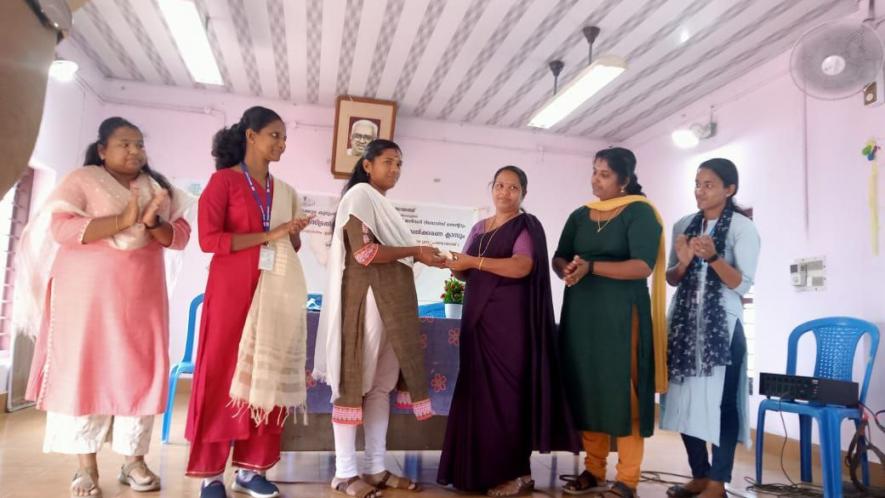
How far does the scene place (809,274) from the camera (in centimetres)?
404

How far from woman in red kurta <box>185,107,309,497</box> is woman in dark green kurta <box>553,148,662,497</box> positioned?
119 centimetres

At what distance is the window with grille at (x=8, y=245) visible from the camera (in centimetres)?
445

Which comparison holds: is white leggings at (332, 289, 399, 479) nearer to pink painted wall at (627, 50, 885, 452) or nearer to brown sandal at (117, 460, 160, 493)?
brown sandal at (117, 460, 160, 493)

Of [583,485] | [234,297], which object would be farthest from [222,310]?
[583,485]

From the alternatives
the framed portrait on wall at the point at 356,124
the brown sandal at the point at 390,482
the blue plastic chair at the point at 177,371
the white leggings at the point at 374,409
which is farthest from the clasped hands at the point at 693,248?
the framed portrait on wall at the point at 356,124

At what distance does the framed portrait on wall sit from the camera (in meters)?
5.90

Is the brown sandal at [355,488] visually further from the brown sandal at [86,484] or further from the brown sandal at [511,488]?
the brown sandal at [86,484]

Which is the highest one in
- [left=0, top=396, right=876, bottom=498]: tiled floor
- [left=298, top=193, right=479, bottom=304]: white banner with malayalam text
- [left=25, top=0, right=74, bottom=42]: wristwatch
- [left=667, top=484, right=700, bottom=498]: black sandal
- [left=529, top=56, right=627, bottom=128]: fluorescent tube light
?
[left=529, top=56, right=627, bottom=128]: fluorescent tube light

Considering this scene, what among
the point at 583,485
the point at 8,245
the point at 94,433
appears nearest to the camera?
the point at 94,433

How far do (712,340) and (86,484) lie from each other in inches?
103

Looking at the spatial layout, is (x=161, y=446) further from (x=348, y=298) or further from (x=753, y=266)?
(x=753, y=266)

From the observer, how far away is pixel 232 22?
14.8 feet

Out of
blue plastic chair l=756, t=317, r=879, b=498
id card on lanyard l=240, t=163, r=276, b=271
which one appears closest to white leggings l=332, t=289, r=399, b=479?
id card on lanyard l=240, t=163, r=276, b=271

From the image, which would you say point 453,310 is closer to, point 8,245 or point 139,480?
point 139,480
